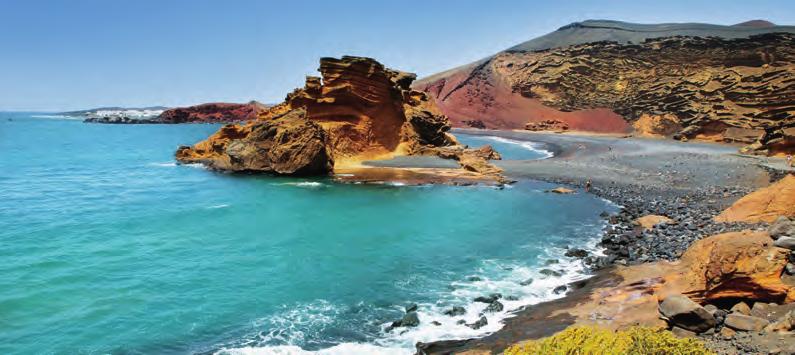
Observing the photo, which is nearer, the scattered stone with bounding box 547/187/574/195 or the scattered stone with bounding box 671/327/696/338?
the scattered stone with bounding box 671/327/696/338

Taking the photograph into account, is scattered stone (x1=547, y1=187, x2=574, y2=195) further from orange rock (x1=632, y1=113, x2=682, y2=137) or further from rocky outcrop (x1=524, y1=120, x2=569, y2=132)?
rocky outcrop (x1=524, y1=120, x2=569, y2=132)

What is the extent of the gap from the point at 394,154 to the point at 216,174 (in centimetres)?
1392

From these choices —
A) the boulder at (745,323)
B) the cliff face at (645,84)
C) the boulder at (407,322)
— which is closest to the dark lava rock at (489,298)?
the boulder at (407,322)

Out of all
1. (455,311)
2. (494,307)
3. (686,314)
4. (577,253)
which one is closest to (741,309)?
(686,314)

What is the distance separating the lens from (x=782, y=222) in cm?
1223

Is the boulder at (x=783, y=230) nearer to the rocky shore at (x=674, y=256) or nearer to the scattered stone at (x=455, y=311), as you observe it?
the rocky shore at (x=674, y=256)

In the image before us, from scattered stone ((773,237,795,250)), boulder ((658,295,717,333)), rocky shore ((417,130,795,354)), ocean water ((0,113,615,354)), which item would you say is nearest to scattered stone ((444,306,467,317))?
ocean water ((0,113,615,354))

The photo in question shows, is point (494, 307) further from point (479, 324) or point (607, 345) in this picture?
point (607, 345)

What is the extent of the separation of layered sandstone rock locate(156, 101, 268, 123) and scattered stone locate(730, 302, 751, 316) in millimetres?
144318

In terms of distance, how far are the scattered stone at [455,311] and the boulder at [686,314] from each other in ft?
14.9

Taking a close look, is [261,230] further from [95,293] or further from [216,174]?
[216,174]

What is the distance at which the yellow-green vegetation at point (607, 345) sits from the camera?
5137 millimetres

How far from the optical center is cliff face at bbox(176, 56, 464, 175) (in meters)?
33.7

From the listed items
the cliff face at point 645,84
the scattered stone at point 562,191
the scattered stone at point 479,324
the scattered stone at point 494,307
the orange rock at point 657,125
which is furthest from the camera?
the orange rock at point 657,125
